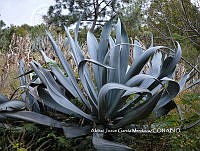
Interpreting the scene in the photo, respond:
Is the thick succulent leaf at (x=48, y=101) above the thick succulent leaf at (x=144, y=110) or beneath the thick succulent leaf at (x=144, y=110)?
above

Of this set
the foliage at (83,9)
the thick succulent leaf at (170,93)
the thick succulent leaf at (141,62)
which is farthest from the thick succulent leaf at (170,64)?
the foliage at (83,9)

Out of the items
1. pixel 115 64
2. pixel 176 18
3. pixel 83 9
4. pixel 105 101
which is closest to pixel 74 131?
pixel 105 101

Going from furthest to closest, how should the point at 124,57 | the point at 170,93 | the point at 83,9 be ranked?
1. the point at 83,9
2. the point at 124,57
3. the point at 170,93

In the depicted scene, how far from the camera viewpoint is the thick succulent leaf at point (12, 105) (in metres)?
1.99

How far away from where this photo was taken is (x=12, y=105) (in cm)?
205

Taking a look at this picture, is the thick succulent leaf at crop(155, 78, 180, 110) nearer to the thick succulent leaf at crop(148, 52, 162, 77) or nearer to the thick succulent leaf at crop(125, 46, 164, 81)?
the thick succulent leaf at crop(125, 46, 164, 81)

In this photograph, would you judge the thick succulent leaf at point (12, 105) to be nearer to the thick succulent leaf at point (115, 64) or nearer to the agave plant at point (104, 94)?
the agave plant at point (104, 94)

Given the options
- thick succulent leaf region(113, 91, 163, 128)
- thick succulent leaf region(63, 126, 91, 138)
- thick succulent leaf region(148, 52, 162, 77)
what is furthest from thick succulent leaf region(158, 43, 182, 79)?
thick succulent leaf region(63, 126, 91, 138)

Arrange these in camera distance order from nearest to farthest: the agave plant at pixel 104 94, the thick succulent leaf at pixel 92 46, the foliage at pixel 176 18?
the agave plant at pixel 104 94 < the thick succulent leaf at pixel 92 46 < the foliage at pixel 176 18

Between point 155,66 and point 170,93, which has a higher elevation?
point 155,66

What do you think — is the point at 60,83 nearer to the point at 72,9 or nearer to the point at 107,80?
the point at 107,80

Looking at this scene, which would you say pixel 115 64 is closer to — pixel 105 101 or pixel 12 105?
pixel 105 101

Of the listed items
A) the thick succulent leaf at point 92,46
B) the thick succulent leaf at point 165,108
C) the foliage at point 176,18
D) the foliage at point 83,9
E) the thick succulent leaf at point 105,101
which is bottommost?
the thick succulent leaf at point 165,108

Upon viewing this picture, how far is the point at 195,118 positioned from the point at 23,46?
391cm
